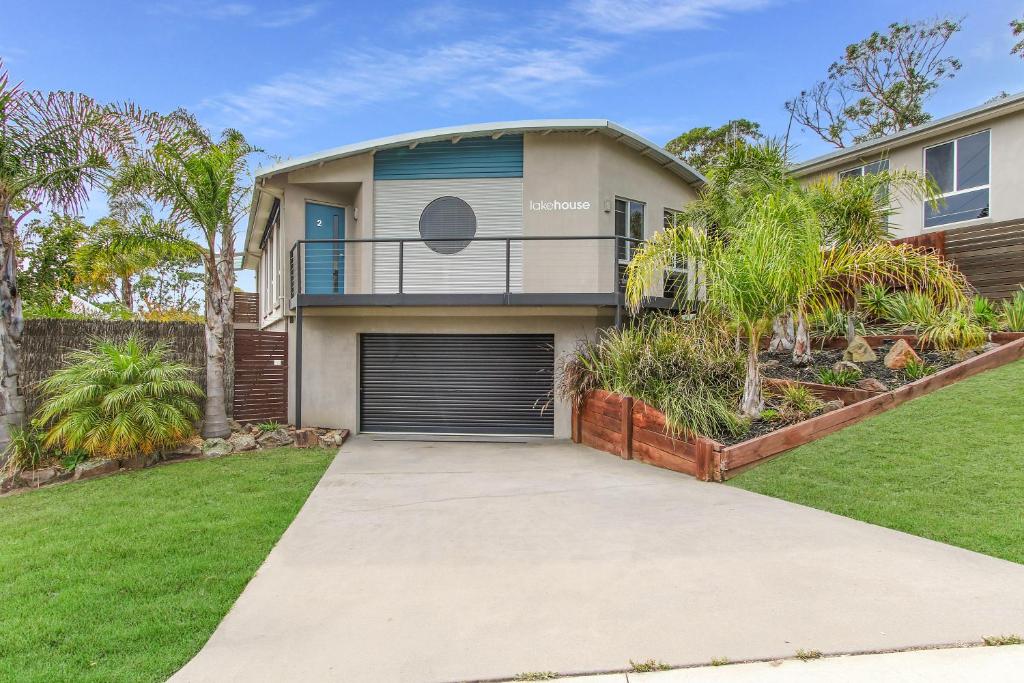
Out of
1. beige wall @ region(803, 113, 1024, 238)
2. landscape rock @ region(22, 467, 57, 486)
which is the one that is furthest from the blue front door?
beige wall @ region(803, 113, 1024, 238)

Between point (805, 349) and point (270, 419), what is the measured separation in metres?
9.88

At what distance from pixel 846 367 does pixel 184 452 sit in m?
10.3

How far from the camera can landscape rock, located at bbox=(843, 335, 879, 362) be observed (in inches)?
352

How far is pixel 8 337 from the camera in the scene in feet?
24.6

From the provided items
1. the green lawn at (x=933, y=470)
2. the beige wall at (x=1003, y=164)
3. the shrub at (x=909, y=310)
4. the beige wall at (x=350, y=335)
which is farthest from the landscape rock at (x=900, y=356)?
the beige wall at (x=350, y=335)

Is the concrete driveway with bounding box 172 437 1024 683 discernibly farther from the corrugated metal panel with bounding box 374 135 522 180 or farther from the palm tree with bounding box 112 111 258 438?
the corrugated metal panel with bounding box 374 135 522 180

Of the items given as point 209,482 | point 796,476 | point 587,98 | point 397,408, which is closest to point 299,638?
point 209,482

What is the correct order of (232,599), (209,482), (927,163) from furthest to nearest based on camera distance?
1. (927,163)
2. (209,482)
3. (232,599)

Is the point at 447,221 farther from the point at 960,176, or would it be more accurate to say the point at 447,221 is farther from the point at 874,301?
the point at 960,176

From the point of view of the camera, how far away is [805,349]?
31.6ft

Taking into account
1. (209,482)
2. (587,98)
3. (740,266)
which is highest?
(587,98)

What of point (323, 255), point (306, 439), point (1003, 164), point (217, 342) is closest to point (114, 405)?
point (217, 342)

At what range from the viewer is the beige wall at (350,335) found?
1039 centimetres

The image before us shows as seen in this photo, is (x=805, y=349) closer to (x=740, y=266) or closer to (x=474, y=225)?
(x=740, y=266)
